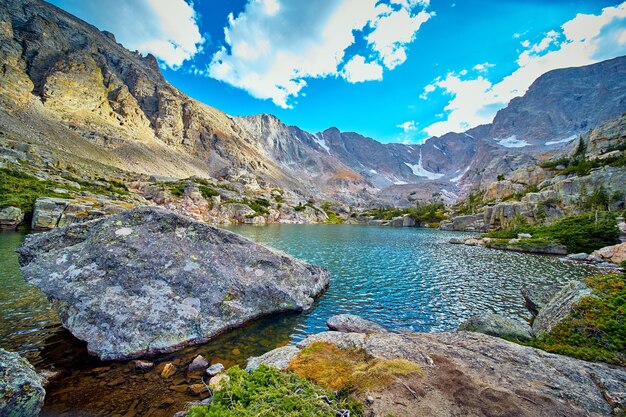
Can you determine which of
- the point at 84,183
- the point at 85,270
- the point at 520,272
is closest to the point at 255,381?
the point at 85,270

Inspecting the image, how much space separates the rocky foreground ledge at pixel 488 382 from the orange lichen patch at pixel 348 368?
281 mm

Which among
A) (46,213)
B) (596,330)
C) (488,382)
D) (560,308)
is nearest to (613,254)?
(560,308)

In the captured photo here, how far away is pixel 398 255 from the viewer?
44.7 m

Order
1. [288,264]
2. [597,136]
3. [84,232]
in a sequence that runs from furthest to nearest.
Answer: [597,136] → [288,264] → [84,232]

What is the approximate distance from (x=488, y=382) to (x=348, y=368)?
4130mm

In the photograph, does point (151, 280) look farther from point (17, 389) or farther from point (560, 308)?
point (560, 308)

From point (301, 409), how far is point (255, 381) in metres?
1.67

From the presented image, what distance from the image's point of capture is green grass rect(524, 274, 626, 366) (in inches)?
386

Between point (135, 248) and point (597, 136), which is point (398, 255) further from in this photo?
point (597, 136)

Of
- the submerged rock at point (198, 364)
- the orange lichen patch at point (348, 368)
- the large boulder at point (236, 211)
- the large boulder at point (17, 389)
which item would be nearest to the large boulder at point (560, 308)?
the orange lichen patch at point (348, 368)

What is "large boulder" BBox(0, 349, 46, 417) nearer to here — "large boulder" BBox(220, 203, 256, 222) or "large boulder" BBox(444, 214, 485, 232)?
"large boulder" BBox(220, 203, 256, 222)

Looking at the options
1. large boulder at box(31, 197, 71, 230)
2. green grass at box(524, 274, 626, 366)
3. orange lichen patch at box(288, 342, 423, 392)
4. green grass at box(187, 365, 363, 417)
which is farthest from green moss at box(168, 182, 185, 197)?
green grass at box(524, 274, 626, 366)

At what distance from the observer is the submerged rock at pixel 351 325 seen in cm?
1479

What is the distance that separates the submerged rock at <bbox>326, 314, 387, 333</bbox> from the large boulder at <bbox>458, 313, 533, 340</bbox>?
193 inches
